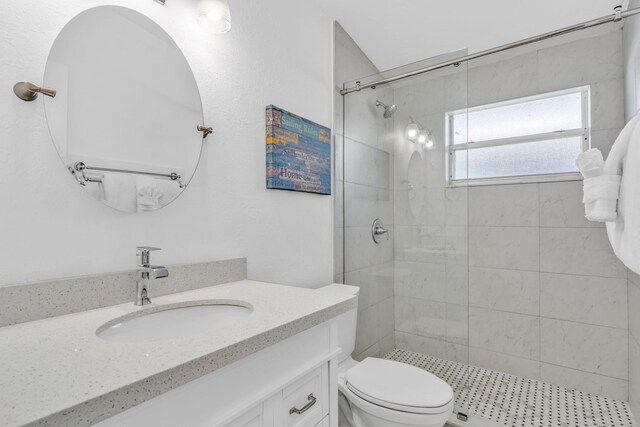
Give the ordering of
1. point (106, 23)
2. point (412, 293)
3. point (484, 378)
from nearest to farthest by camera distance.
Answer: point (106, 23) → point (412, 293) → point (484, 378)

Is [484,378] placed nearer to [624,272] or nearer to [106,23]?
[624,272]

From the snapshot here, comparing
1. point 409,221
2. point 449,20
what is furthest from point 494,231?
point 449,20

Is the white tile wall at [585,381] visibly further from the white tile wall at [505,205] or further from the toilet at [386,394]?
the toilet at [386,394]

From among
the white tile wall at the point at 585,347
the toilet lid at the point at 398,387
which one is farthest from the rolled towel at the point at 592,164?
the white tile wall at the point at 585,347

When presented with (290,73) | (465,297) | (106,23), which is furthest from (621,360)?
(106,23)

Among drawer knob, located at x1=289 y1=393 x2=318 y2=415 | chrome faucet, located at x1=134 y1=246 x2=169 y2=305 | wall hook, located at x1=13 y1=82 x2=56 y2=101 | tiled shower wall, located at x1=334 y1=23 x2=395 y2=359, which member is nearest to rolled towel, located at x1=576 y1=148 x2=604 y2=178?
tiled shower wall, located at x1=334 y1=23 x2=395 y2=359

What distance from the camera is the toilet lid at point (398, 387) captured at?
1.38 meters

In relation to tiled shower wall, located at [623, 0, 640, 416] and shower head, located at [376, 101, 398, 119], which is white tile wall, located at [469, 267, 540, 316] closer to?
tiled shower wall, located at [623, 0, 640, 416]

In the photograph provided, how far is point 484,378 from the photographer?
7.97ft

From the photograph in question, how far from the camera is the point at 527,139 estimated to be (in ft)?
8.33

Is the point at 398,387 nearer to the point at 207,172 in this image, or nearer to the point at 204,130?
the point at 207,172

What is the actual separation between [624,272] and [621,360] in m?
0.58

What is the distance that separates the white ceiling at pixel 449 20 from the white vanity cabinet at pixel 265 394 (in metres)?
1.94

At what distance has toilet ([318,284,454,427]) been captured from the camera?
1363 millimetres
